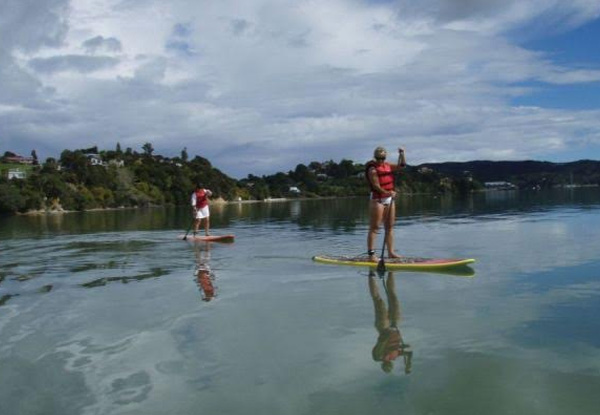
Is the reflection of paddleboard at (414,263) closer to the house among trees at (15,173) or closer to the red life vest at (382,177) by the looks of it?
the red life vest at (382,177)

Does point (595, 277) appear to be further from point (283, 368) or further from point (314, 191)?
point (314, 191)

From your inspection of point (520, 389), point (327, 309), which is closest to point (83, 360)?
point (327, 309)

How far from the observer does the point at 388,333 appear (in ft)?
24.0

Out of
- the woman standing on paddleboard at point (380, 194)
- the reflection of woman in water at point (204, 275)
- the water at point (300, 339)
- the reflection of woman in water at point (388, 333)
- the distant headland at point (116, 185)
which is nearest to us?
the water at point (300, 339)

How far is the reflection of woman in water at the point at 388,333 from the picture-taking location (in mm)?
6340

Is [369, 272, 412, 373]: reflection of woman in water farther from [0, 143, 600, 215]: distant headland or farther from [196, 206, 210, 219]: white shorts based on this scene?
[0, 143, 600, 215]: distant headland

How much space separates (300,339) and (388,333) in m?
1.05

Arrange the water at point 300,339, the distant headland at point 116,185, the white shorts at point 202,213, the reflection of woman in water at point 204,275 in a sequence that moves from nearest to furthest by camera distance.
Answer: the water at point 300,339, the reflection of woman in water at point 204,275, the white shorts at point 202,213, the distant headland at point 116,185

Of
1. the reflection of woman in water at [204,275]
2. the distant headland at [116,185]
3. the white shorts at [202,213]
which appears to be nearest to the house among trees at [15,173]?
the distant headland at [116,185]

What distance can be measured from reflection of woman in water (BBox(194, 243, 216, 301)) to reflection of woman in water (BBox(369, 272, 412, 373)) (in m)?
2.70

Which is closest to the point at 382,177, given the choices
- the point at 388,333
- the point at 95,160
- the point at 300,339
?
the point at 388,333

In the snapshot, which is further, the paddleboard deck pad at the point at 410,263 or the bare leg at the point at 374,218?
the bare leg at the point at 374,218

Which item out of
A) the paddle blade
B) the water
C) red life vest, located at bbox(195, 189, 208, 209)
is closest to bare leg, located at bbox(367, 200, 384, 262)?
the water

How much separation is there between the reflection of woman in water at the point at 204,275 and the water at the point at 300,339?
0.06 meters
